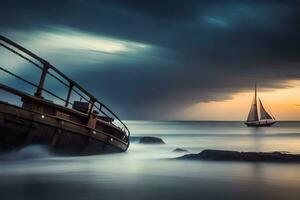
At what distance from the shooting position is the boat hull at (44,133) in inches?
763

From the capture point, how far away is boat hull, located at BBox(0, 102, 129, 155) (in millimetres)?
19391

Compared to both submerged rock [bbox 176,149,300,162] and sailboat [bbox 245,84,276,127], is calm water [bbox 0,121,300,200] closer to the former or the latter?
submerged rock [bbox 176,149,300,162]

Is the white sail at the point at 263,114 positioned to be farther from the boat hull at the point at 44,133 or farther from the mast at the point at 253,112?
the boat hull at the point at 44,133

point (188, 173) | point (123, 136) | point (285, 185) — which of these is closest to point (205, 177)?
point (188, 173)

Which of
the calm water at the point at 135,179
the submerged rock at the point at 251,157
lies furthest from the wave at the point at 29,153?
the submerged rock at the point at 251,157

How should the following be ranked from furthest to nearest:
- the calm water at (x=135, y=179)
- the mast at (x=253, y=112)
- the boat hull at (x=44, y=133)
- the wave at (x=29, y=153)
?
Result: the mast at (x=253, y=112)
the wave at (x=29, y=153)
the boat hull at (x=44, y=133)
the calm water at (x=135, y=179)

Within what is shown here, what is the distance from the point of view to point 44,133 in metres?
20.7

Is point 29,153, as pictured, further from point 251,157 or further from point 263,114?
point 263,114

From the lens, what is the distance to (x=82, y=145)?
23.0 meters

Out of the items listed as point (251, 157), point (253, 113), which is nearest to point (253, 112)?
point (253, 113)

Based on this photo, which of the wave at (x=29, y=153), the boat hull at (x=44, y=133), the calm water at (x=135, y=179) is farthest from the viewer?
the wave at (x=29, y=153)

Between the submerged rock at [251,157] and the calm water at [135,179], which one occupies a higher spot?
the submerged rock at [251,157]

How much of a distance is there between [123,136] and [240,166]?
32.7ft

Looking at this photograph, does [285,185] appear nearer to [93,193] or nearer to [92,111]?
[93,193]
